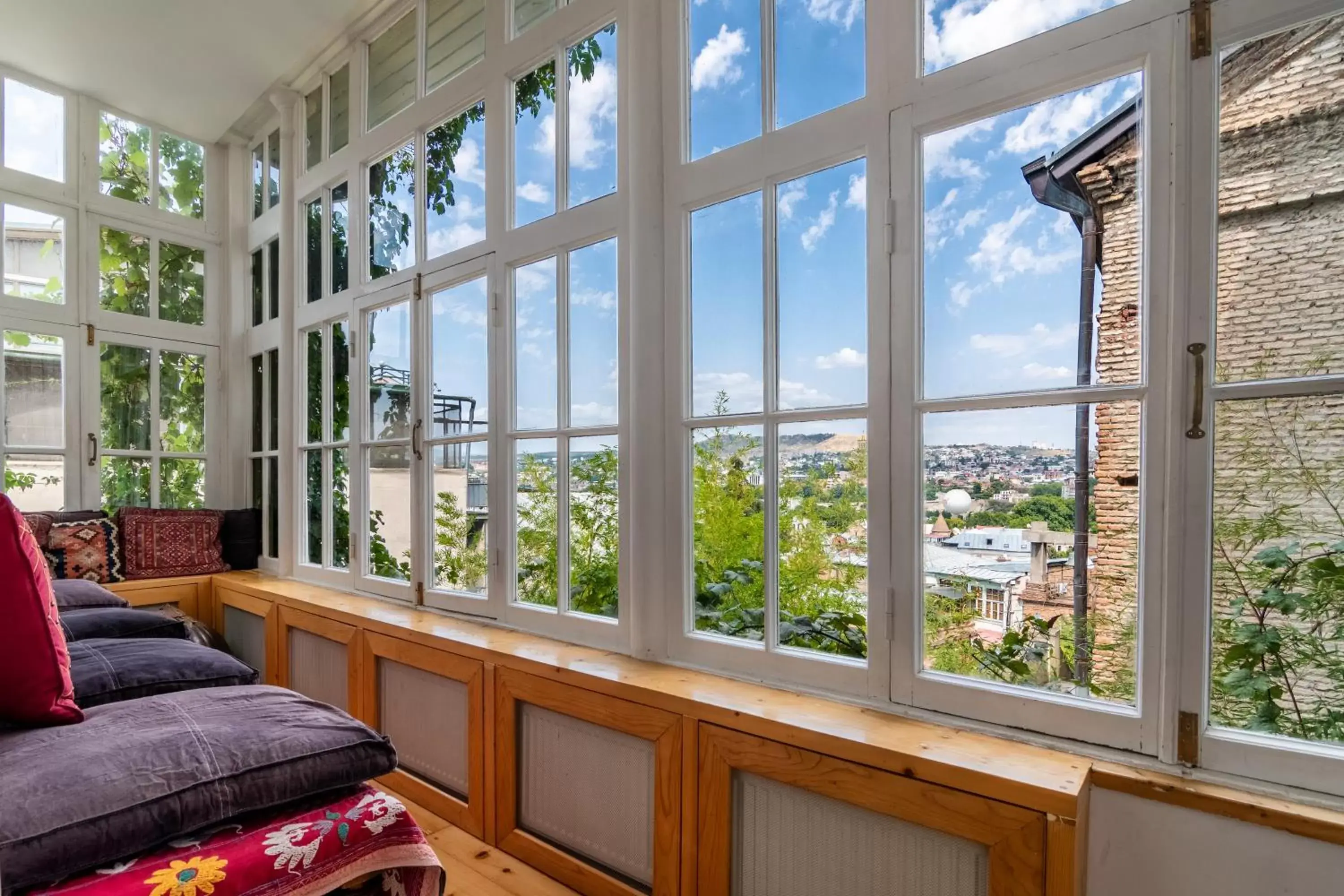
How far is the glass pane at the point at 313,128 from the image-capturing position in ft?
10.3

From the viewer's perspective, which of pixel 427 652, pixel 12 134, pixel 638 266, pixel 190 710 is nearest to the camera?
pixel 190 710

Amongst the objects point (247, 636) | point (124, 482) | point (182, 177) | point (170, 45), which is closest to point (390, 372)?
point (247, 636)

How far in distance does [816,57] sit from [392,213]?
1.84 metres

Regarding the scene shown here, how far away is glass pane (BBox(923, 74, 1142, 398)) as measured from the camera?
1216mm

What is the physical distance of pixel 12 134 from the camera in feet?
10.0

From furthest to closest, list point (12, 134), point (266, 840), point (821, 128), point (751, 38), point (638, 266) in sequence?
1. point (12, 134)
2. point (638, 266)
3. point (751, 38)
4. point (821, 128)
5. point (266, 840)

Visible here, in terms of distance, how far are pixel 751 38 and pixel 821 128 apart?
358mm

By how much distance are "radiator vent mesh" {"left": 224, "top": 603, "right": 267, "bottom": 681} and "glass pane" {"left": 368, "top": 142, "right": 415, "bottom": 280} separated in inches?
64.8

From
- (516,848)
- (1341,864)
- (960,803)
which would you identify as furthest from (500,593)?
(1341,864)

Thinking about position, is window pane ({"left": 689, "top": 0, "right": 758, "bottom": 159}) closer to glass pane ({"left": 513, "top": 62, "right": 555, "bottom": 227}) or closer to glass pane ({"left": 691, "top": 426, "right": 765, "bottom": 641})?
glass pane ({"left": 513, "top": 62, "right": 555, "bottom": 227})

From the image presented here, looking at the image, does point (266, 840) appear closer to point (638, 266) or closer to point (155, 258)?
point (638, 266)

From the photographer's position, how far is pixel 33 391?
3.07 meters

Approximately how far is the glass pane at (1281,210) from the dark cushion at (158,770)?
5.47 feet

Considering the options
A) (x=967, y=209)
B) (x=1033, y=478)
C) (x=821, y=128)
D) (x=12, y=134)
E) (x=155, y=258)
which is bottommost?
(x=1033, y=478)
